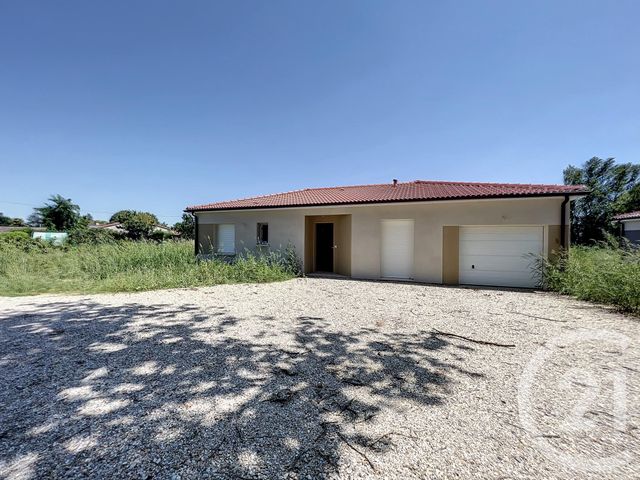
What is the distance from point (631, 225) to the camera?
20.1 m

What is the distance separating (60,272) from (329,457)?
12932 millimetres

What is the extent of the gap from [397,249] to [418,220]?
54.5 inches

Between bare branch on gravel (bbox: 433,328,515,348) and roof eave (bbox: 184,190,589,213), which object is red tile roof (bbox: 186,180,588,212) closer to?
roof eave (bbox: 184,190,589,213)

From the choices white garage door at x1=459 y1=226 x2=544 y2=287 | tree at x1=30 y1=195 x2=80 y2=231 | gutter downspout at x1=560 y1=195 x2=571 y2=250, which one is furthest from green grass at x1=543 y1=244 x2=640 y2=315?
tree at x1=30 y1=195 x2=80 y2=231

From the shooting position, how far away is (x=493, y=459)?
6.72ft

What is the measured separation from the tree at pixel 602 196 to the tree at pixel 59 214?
53.7 m

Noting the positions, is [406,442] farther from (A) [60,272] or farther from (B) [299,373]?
(A) [60,272]

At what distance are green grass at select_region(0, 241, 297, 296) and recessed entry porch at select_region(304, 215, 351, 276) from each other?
117cm

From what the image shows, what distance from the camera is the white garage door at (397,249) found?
11.0m

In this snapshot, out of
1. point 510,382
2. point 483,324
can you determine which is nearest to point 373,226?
point 483,324

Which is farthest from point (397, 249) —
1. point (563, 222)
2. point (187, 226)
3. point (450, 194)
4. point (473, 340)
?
point (187, 226)

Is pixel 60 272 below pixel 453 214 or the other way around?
below

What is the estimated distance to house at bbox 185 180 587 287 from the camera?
367 inches

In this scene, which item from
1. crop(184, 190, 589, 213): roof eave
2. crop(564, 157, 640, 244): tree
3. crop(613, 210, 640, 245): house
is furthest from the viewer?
crop(564, 157, 640, 244): tree
